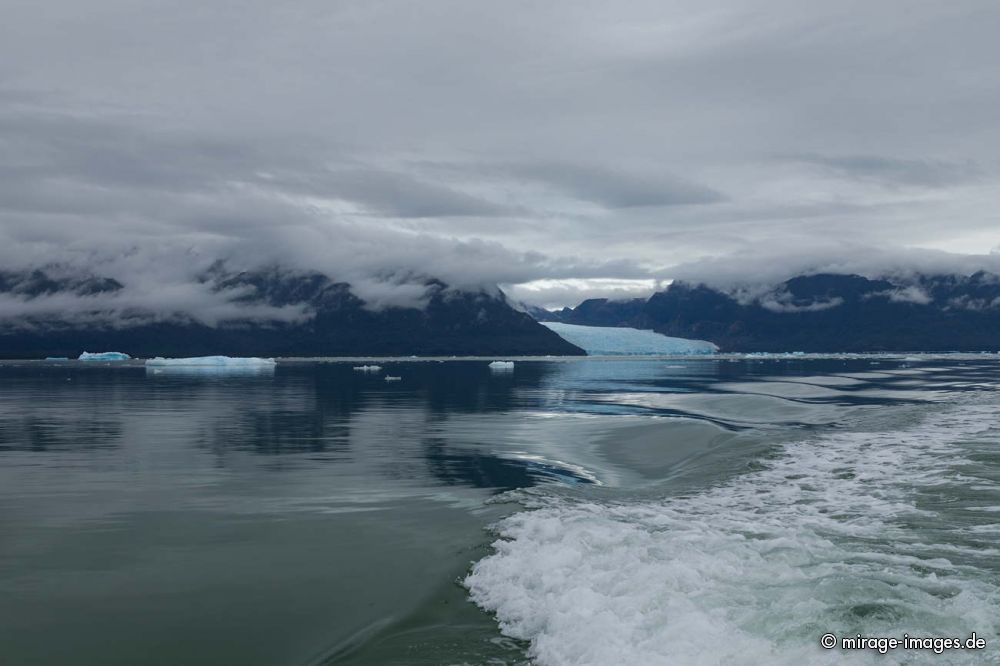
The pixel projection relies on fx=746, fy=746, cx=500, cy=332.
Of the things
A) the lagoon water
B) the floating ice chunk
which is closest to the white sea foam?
the lagoon water

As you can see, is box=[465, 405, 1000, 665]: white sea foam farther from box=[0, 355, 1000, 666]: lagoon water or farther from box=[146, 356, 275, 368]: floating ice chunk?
box=[146, 356, 275, 368]: floating ice chunk

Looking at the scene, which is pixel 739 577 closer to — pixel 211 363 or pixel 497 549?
pixel 497 549

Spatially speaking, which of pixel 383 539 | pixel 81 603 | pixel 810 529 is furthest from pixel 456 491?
pixel 81 603

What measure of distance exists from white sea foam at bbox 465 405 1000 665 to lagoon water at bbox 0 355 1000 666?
7cm

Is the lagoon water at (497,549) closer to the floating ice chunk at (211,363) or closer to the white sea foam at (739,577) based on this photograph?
the white sea foam at (739,577)

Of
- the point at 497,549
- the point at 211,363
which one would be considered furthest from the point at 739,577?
the point at 211,363

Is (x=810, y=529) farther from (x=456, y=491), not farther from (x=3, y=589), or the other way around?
(x=3, y=589)

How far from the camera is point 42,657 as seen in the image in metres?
11.4

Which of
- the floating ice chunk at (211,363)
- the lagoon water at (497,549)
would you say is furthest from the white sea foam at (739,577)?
the floating ice chunk at (211,363)

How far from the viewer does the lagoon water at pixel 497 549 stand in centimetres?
1198

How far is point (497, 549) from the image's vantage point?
57.6 ft

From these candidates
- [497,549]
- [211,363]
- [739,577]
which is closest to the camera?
[739,577]

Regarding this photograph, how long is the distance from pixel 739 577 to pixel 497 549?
5.60m

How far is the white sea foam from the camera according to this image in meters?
11.7
